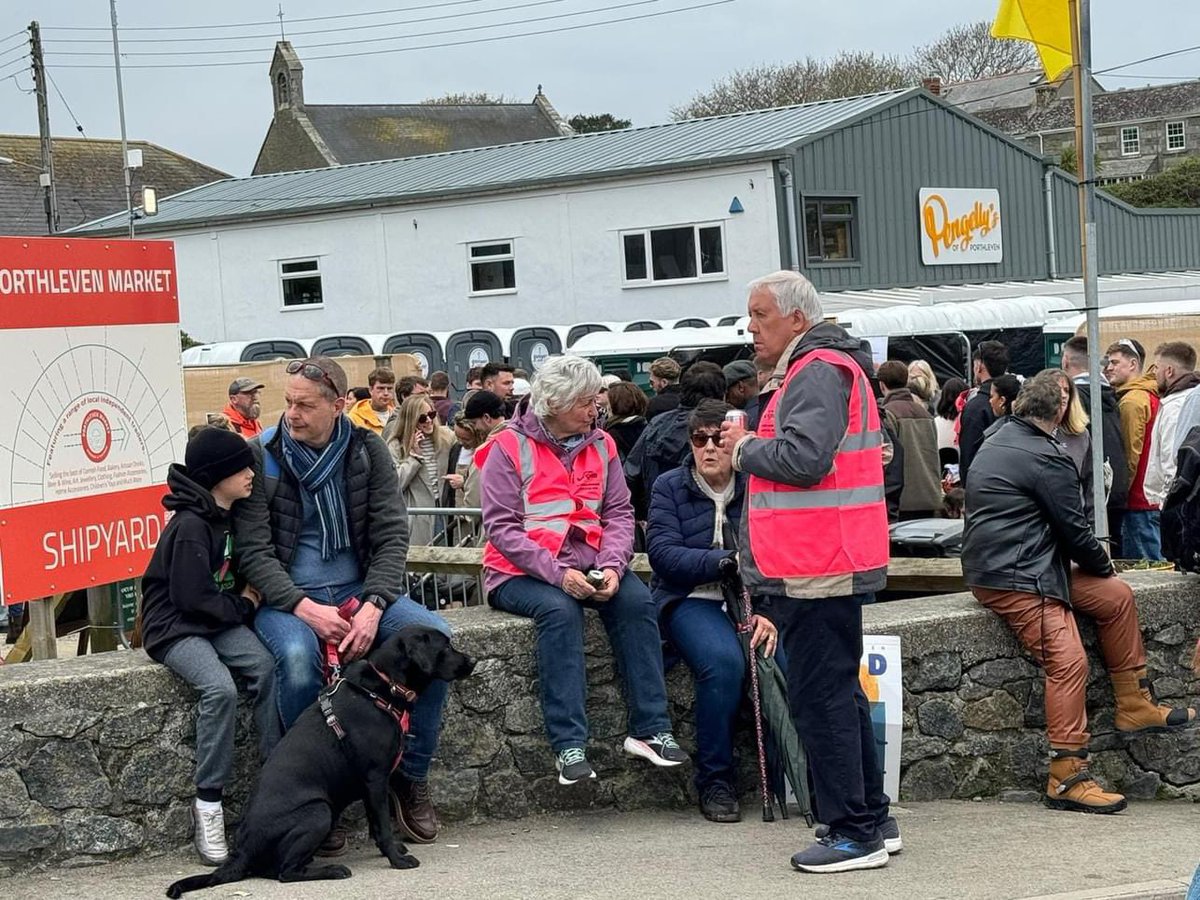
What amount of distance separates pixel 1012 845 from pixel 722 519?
5.66 feet

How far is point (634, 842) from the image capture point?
6371mm

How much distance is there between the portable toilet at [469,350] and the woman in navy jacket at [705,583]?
73.6 ft

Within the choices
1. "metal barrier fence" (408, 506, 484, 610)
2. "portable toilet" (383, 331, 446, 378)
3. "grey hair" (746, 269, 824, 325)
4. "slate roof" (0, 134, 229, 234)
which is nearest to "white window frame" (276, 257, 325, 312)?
"portable toilet" (383, 331, 446, 378)

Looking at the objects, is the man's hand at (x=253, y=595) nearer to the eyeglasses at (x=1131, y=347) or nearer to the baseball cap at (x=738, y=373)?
the baseball cap at (x=738, y=373)

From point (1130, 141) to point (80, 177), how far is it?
61.6 metres

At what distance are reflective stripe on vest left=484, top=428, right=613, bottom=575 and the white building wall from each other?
24698 millimetres

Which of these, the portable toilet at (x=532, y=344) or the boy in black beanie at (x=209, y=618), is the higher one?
the portable toilet at (x=532, y=344)

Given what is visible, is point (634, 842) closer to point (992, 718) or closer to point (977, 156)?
point (992, 718)

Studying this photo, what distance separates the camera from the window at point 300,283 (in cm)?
3688

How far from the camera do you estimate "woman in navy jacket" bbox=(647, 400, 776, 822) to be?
665 cm

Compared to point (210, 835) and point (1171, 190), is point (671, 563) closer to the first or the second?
point (210, 835)

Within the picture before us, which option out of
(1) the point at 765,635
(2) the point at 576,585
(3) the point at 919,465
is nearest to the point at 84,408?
(2) the point at 576,585

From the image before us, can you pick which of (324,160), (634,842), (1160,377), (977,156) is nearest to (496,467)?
(634,842)

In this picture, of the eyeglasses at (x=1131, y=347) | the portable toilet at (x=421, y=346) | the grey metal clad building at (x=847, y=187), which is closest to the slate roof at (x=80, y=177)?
the grey metal clad building at (x=847, y=187)
